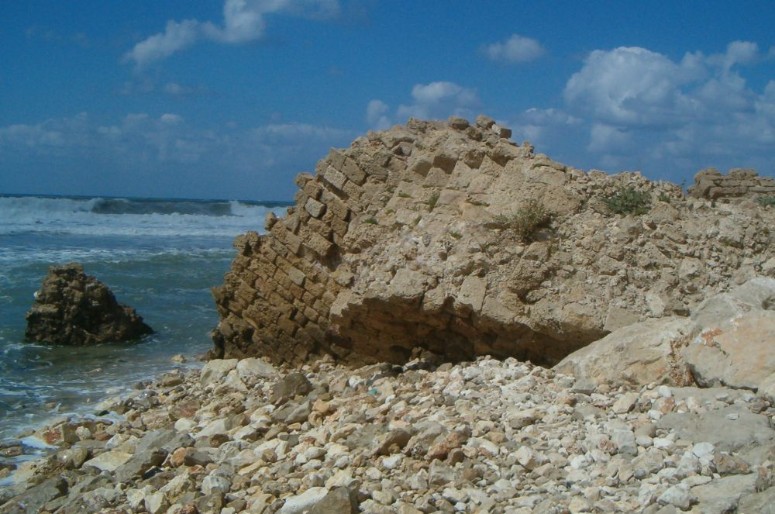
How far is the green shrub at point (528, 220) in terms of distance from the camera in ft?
25.7

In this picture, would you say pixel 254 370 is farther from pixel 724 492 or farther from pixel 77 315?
pixel 724 492

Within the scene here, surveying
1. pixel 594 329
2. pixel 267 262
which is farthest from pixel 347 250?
pixel 594 329

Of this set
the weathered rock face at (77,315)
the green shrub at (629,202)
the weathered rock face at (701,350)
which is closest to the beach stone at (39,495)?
the weathered rock face at (701,350)

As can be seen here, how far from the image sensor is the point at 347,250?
31.0 feet

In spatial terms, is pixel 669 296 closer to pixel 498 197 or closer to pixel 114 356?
pixel 498 197

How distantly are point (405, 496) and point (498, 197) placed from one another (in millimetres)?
4125

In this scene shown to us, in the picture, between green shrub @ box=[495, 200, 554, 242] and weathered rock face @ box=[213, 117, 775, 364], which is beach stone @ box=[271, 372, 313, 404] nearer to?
weathered rock face @ box=[213, 117, 775, 364]

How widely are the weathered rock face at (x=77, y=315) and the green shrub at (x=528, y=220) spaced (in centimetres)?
865

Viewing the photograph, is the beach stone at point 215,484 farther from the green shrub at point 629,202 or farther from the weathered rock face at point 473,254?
the green shrub at point 629,202

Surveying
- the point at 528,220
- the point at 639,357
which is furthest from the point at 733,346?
the point at 528,220

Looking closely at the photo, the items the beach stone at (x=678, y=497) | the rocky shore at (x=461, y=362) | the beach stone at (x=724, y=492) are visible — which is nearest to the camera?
the beach stone at (x=724, y=492)

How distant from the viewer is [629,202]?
8133 millimetres

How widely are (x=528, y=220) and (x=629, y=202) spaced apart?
115 cm

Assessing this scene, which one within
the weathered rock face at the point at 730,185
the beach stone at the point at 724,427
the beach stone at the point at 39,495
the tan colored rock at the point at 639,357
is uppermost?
the weathered rock face at the point at 730,185
